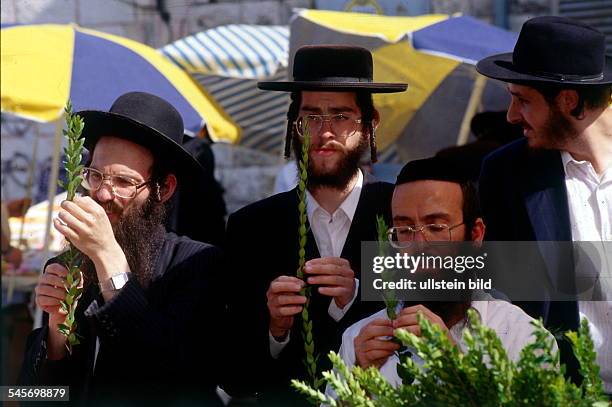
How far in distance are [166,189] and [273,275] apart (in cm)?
43

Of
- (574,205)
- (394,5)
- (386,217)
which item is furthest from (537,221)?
(394,5)

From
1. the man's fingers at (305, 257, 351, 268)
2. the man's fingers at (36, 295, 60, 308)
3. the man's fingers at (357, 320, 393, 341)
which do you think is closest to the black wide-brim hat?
the man's fingers at (36, 295, 60, 308)

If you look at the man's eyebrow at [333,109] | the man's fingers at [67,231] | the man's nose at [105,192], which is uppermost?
the man's eyebrow at [333,109]

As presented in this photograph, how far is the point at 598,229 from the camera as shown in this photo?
10.2 feet

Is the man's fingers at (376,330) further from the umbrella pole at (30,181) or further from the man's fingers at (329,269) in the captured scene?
the umbrella pole at (30,181)

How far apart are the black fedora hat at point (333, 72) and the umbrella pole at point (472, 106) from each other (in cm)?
283

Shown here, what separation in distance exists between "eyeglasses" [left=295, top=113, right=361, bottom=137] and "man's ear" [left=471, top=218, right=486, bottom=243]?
62 centimetres

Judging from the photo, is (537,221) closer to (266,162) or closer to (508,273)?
(508,273)

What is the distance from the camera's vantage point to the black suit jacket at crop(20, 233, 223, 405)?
2.96m

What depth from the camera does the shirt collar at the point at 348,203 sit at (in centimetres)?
338

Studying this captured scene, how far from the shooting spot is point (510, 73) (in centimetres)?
334

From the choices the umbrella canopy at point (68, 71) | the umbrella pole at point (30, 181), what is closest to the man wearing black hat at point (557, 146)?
the umbrella canopy at point (68, 71)

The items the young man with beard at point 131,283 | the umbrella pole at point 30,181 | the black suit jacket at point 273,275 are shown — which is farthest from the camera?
the umbrella pole at point 30,181

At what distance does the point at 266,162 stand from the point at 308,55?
574cm
